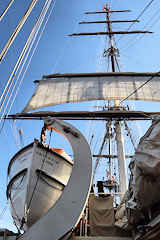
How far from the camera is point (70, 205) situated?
366cm

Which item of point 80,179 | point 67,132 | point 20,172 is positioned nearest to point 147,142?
point 80,179

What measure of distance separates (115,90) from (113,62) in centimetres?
566

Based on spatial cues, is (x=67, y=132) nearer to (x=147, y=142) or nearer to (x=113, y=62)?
(x=147, y=142)

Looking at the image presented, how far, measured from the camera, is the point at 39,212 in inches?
189

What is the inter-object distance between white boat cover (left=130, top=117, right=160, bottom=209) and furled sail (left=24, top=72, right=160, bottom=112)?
9.90 metres

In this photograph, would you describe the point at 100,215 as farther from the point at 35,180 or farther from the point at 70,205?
the point at 35,180

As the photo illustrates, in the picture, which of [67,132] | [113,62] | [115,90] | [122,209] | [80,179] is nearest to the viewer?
[80,179]

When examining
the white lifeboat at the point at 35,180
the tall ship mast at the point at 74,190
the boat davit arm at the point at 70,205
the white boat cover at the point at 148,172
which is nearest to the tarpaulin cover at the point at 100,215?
the tall ship mast at the point at 74,190

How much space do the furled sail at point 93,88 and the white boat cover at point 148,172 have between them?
9.90m

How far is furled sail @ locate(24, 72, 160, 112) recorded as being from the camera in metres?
12.8

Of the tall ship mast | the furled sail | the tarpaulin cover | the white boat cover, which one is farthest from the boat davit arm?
the furled sail

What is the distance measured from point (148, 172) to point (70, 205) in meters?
1.72

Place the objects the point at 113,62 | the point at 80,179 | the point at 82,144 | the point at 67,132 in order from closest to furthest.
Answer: the point at 80,179 → the point at 82,144 → the point at 67,132 → the point at 113,62

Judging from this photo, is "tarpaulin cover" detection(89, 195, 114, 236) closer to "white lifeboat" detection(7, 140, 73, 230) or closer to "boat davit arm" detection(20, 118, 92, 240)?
"white lifeboat" detection(7, 140, 73, 230)
